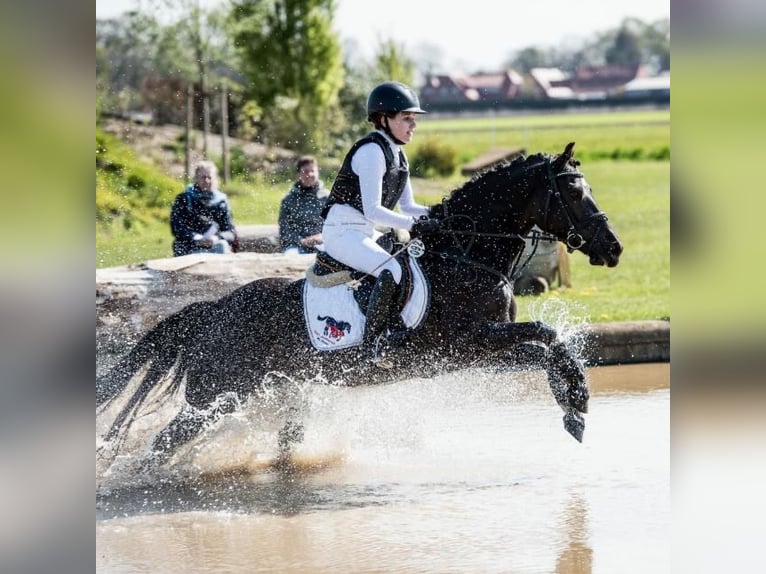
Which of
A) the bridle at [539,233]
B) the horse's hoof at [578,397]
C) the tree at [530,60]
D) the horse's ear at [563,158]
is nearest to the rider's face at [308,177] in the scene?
the bridle at [539,233]

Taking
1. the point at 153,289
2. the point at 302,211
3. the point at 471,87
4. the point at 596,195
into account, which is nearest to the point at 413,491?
the point at 153,289

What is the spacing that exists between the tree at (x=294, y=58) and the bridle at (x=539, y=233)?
12691mm

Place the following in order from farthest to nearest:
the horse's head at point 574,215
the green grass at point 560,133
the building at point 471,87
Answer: the building at point 471,87
the green grass at point 560,133
the horse's head at point 574,215

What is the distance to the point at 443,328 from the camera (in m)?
6.11

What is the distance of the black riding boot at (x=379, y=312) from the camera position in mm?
6000

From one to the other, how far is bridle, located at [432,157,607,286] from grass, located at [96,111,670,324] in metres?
0.36

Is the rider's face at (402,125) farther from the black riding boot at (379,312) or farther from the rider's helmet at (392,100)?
the black riding boot at (379,312)

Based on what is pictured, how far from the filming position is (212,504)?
19.5ft

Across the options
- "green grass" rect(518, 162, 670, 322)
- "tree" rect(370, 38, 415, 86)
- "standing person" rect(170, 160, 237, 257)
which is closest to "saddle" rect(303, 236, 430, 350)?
"green grass" rect(518, 162, 670, 322)

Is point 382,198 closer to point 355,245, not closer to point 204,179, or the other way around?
point 355,245

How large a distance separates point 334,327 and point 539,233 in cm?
115

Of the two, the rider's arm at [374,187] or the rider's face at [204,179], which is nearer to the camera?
the rider's arm at [374,187]
